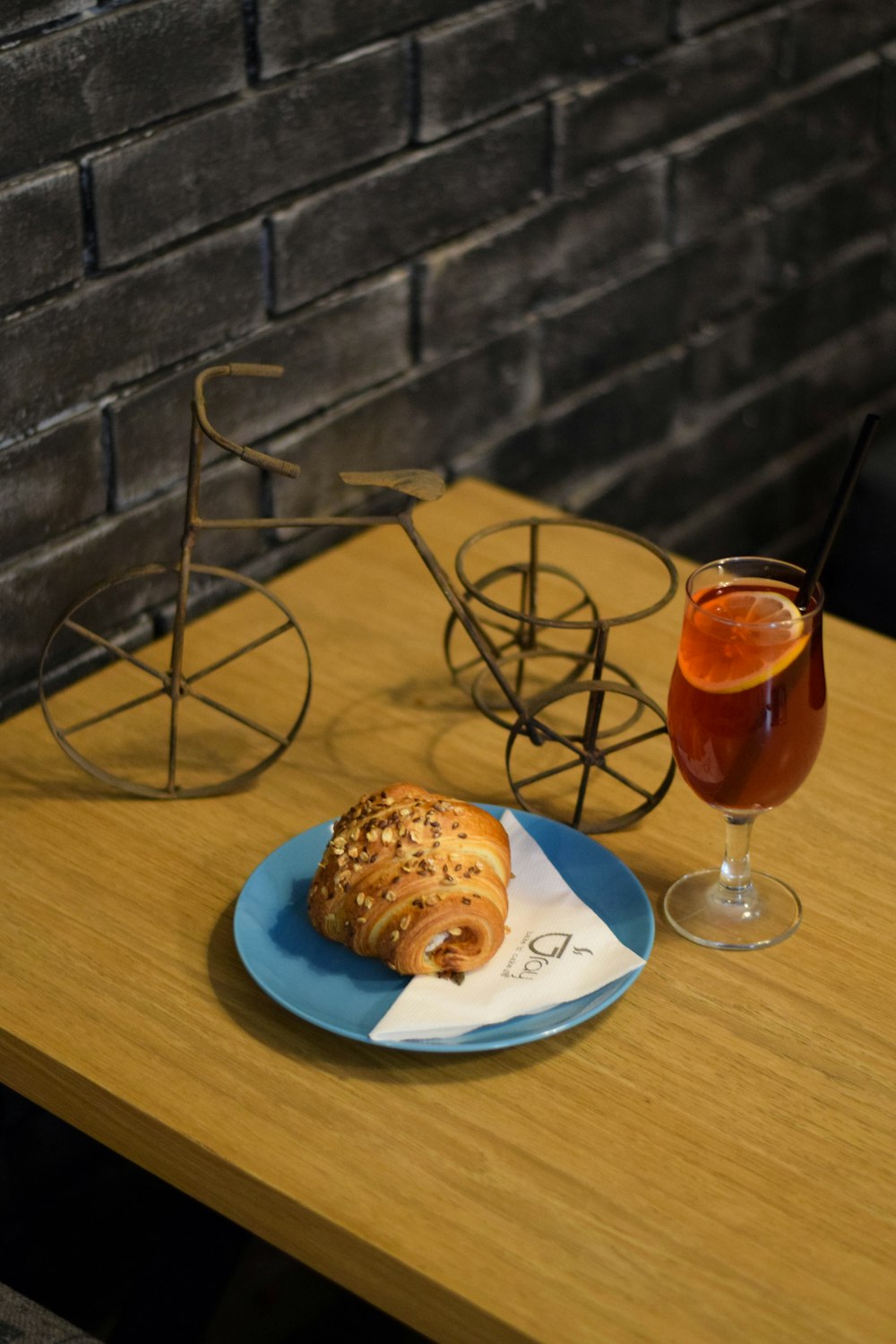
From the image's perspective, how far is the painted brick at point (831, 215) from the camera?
1.94m

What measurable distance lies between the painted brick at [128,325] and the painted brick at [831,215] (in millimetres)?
880

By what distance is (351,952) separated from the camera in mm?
930

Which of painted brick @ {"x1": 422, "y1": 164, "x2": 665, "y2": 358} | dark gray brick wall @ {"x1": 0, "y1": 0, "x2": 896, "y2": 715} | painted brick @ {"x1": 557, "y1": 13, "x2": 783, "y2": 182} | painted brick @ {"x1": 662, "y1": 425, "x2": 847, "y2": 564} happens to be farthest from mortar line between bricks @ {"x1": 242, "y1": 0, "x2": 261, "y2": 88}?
painted brick @ {"x1": 662, "y1": 425, "x2": 847, "y2": 564}

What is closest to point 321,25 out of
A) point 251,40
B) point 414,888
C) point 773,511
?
point 251,40

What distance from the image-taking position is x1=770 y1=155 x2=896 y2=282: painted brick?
6.37 ft

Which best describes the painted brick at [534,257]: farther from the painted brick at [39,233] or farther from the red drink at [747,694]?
the red drink at [747,694]

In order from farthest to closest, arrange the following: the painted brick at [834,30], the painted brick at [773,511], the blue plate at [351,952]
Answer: the painted brick at [773,511] → the painted brick at [834,30] → the blue plate at [351,952]

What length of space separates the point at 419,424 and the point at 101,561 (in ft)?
1.36

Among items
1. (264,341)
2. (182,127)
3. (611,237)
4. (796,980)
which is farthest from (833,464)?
(796,980)

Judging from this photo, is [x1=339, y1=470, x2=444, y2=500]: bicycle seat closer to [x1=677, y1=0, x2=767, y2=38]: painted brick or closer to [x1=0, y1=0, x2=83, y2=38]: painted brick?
[x1=0, y1=0, x2=83, y2=38]: painted brick

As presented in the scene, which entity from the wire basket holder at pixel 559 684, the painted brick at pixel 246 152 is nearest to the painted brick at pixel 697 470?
the wire basket holder at pixel 559 684

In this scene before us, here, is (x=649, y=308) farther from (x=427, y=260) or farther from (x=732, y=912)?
(x=732, y=912)

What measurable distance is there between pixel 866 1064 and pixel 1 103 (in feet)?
2.75

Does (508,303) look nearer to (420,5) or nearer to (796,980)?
(420,5)
